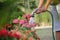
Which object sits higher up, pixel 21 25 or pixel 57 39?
pixel 21 25

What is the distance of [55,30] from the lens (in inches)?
144

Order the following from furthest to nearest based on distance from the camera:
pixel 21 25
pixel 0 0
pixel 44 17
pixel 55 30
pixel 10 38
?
1. pixel 44 17
2. pixel 55 30
3. pixel 21 25
4. pixel 10 38
5. pixel 0 0

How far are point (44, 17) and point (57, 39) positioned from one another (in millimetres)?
4701

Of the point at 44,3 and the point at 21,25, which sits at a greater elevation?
the point at 44,3

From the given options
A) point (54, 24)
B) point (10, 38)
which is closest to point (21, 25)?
point (54, 24)

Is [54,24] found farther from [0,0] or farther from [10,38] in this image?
[0,0]

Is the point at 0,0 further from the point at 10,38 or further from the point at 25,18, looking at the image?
the point at 25,18

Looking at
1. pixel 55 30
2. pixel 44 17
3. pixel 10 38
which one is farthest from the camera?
pixel 44 17

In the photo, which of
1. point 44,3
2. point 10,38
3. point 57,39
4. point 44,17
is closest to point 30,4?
point 44,17

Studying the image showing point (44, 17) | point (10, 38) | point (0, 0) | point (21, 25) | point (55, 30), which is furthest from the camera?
point (44, 17)

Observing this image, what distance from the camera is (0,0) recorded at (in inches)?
32.3

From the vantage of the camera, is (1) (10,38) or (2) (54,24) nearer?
(1) (10,38)

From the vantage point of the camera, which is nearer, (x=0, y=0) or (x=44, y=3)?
(x=0, y=0)

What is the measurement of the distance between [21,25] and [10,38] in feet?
6.65
